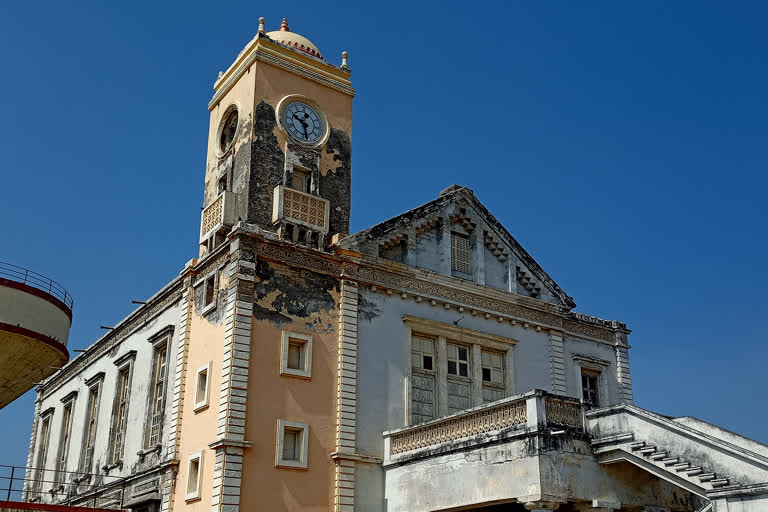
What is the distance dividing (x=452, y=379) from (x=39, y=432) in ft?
65.8

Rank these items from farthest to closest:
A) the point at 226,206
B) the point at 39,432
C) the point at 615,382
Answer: the point at 39,432, the point at 615,382, the point at 226,206

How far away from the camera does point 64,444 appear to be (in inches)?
1254

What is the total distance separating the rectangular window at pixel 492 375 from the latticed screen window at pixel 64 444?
16.0 m

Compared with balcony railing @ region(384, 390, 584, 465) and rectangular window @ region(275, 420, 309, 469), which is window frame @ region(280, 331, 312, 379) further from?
balcony railing @ region(384, 390, 584, 465)

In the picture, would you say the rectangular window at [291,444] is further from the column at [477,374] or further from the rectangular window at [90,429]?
the rectangular window at [90,429]

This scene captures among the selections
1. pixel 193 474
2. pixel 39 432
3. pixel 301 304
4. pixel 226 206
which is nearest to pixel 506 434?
pixel 301 304

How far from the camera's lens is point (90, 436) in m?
29.3

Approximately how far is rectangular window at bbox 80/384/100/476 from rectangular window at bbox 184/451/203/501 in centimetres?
892

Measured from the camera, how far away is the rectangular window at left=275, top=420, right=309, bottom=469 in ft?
66.8

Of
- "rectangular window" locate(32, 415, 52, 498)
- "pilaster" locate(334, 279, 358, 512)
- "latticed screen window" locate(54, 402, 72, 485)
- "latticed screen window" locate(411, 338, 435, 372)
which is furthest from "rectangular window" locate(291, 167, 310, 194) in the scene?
"rectangular window" locate(32, 415, 52, 498)

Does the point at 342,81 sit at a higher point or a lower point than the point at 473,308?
higher

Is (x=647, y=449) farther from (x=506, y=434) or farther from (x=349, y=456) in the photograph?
(x=349, y=456)

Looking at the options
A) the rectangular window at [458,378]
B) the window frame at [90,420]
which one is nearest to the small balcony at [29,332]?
the window frame at [90,420]

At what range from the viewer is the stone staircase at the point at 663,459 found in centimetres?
1603
